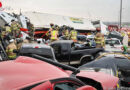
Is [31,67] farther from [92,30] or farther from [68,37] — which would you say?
[92,30]

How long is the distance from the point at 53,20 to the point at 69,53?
18.6 m

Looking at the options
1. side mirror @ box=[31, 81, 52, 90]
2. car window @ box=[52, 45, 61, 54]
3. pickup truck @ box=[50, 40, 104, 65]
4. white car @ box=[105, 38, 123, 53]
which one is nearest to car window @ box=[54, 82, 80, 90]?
side mirror @ box=[31, 81, 52, 90]

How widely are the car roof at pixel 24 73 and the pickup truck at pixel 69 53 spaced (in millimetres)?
6707

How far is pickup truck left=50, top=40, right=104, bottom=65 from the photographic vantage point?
9.91 meters

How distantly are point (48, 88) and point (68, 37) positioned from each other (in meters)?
13.6

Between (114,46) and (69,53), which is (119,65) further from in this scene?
(114,46)

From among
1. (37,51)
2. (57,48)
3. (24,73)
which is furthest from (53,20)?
(24,73)

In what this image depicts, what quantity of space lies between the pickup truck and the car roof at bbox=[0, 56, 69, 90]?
6.71 m

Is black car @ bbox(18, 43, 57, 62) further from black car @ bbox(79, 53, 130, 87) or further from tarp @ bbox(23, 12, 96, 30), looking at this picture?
tarp @ bbox(23, 12, 96, 30)

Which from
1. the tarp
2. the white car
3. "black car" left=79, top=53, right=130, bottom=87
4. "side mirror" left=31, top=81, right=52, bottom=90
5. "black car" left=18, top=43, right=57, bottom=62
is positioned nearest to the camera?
"side mirror" left=31, top=81, right=52, bottom=90

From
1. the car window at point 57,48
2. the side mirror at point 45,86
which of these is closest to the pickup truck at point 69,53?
the car window at point 57,48

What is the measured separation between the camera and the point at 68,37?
52.3ft

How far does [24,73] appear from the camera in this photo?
2627 mm

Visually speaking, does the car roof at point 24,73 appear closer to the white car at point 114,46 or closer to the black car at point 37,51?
the black car at point 37,51
